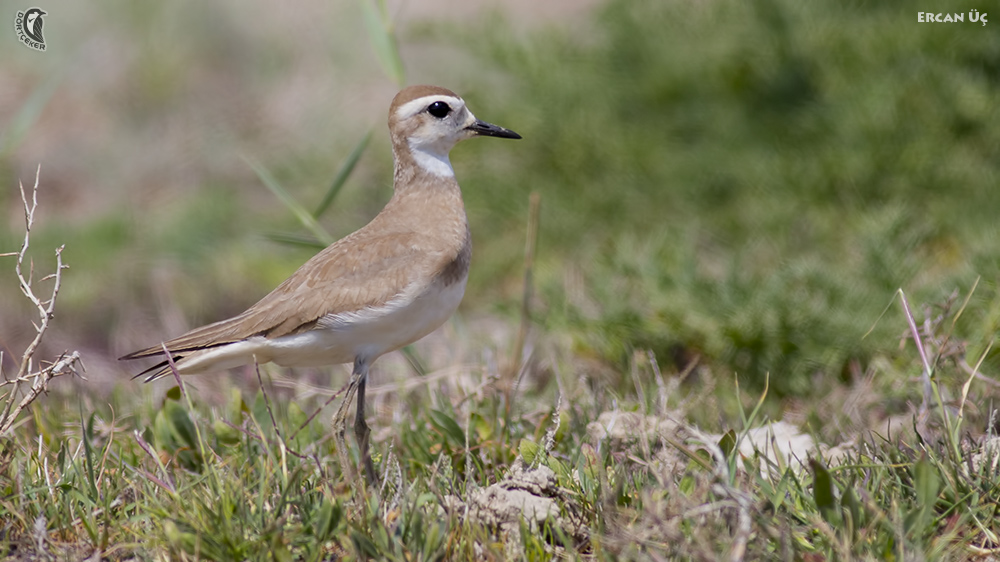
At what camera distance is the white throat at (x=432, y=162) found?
4344 millimetres

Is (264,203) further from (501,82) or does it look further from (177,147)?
(501,82)

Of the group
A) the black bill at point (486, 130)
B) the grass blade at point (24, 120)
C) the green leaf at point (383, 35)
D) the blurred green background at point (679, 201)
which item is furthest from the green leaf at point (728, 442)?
the grass blade at point (24, 120)

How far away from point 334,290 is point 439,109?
0.90 meters

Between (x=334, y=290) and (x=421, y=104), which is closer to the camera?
(x=334, y=290)

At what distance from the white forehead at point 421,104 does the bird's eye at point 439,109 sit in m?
0.01

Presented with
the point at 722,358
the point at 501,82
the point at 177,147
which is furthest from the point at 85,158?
the point at 722,358

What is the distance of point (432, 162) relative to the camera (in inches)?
172

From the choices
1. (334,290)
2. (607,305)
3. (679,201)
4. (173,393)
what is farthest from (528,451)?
(679,201)

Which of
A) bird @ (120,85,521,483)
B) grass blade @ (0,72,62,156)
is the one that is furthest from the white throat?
grass blade @ (0,72,62,156)

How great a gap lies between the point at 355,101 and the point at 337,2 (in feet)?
Result: 6.54

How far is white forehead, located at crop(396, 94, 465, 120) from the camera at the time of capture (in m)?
4.31

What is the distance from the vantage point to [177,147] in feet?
32.6
